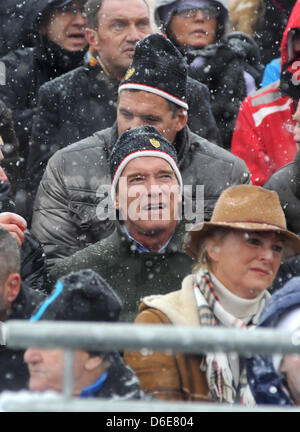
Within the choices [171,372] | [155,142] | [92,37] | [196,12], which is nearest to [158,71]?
[155,142]

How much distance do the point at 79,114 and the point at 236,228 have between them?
2.03 meters

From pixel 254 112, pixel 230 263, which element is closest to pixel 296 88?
pixel 254 112

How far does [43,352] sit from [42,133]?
8.74 feet

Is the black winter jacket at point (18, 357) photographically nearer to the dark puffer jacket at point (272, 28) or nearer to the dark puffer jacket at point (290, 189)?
the dark puffer jacket at point (290, 189)

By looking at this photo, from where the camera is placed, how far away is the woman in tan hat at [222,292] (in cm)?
358

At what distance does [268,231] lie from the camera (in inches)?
156

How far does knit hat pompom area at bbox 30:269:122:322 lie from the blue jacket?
535mm

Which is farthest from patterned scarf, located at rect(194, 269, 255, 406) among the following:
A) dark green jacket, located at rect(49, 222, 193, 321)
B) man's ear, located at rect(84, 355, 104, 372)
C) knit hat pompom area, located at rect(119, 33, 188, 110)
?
knit hat pompom area, located at rect(119, 33, 188, 110)

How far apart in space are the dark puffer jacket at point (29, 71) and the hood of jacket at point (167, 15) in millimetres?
565

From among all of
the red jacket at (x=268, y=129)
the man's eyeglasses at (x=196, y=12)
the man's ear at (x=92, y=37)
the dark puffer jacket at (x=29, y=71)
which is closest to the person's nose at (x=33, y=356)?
the red jacket at (x=268, y=129)

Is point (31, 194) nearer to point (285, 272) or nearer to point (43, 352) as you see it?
point (285, 272)

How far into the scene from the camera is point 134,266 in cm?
437

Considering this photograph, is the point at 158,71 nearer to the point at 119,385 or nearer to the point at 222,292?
the point at 222,292

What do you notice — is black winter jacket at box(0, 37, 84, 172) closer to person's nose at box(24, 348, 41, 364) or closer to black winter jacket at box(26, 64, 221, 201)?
black winter jacket at box(26, 64, 221, 201)
